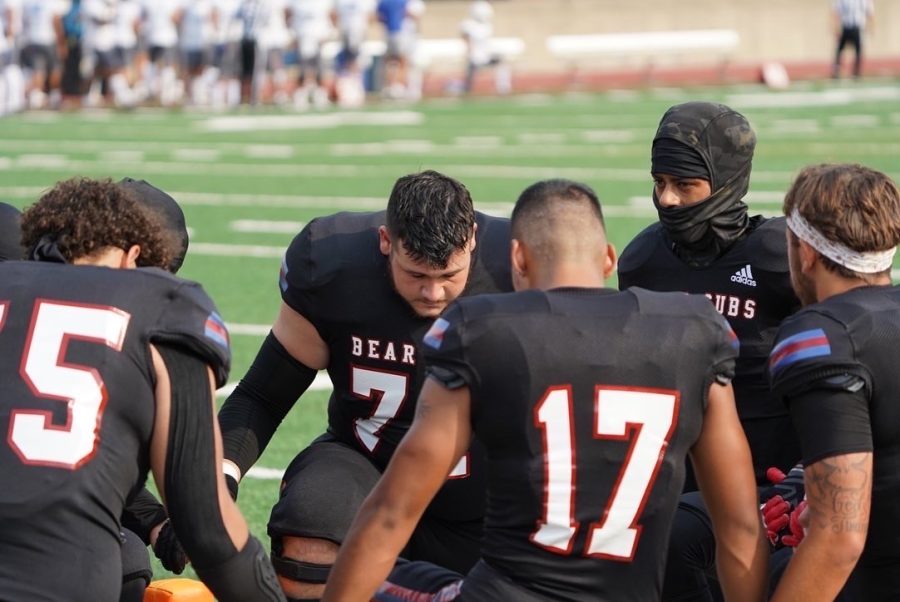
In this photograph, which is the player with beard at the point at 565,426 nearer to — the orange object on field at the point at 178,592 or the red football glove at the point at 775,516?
the red football glove at the point at 775,516

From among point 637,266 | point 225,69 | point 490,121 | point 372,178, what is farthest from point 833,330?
point 225,69

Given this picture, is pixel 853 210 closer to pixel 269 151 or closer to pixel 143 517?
pixel 143 517

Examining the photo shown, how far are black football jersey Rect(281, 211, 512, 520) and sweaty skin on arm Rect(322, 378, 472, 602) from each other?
1.09 meters

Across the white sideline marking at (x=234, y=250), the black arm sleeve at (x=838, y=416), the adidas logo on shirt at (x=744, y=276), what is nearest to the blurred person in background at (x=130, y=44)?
the white sideline marking at (x=234, y=250)

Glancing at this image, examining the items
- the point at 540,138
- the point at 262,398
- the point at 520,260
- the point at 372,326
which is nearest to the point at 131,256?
the point at 520,260

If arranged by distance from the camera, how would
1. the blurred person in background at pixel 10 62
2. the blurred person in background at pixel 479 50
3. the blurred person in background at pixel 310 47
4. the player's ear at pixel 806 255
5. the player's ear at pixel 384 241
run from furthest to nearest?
1. the blurred person in background at pixel 479 50
2. the blurred person in background at pixel 310 47
3. the blurred person in background at pixel 10 62
4. the player's ear at pixel 384 241
5. the player's ear at pixel 806 255

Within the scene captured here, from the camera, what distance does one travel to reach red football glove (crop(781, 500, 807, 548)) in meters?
3.61

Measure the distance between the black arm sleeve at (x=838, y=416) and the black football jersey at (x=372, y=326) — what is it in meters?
1.29

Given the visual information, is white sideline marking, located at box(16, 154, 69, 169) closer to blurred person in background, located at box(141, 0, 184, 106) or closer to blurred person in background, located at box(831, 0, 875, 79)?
blurred person in background, located at box(141, 0, 184, 106)

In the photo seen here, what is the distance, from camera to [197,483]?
10.8ft

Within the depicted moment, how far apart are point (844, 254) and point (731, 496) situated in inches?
23.3

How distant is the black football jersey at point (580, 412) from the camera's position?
124 inches

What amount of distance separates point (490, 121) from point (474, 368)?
680 inches

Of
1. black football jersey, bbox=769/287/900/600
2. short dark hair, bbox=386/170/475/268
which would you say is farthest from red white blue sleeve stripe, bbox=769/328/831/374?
short dark hair, bbox=386/170/475/268
